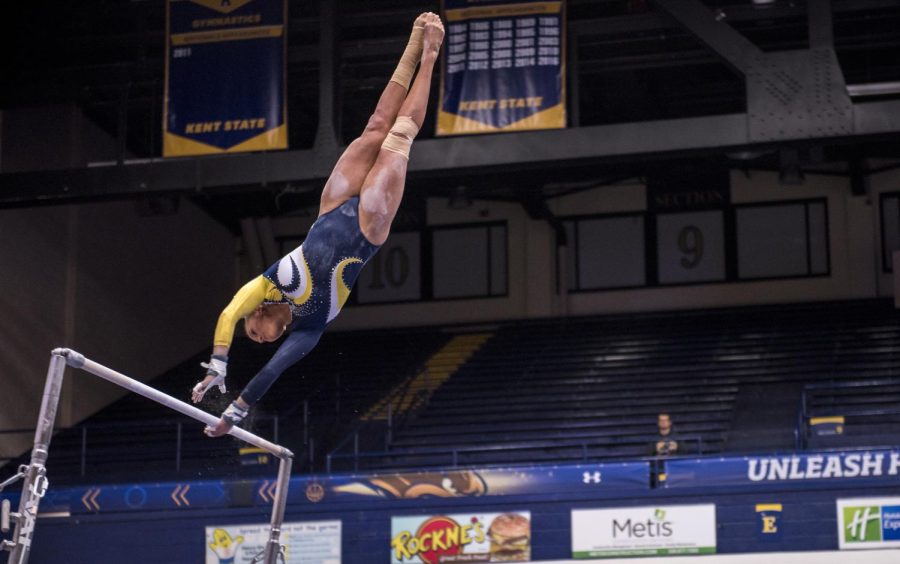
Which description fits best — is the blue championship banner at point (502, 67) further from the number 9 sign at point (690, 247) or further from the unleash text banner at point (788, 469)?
the number 9 sign at point (690, 247)

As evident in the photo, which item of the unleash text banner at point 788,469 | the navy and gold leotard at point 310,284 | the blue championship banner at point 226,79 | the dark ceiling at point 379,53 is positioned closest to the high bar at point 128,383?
the navy and gold leotard at point 310,284

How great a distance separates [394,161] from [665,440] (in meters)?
8.57

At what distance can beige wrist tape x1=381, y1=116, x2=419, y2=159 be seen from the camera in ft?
27.2

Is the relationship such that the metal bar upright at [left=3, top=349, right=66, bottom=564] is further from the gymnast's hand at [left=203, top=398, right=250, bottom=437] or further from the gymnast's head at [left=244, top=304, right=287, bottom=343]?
the gymnast's head at [left=244, top=304, right=287, bottom=343]

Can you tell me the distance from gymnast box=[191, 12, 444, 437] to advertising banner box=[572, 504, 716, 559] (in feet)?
25.8

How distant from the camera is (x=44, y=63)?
1817 cm

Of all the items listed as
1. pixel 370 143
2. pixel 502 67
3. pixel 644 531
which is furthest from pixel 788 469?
pixel 370 143

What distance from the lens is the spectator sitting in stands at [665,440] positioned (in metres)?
15.7

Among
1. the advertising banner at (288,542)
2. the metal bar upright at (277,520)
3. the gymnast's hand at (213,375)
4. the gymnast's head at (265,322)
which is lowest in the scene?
the advertising banner at (288,542)

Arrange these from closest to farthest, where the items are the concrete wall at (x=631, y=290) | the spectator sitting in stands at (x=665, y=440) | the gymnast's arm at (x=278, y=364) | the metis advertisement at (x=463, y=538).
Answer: the gymnast's arm at (x=278, y=364) < the metis advertisement at (x=463, y=538) < the spectator sitting in stands at (x=665, y=440) < the concrete wall at (x=631, y=290)

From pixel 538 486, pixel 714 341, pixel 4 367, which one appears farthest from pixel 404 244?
pixel 538 486

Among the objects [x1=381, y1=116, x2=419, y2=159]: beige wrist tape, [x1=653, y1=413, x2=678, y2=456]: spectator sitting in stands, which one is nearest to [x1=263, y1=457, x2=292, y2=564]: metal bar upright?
[x1=381, y1=116, x2=419, y2=159]: beige wrist tape

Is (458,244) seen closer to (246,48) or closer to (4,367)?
(4,367)

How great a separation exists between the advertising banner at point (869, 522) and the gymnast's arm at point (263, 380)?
8.64m
